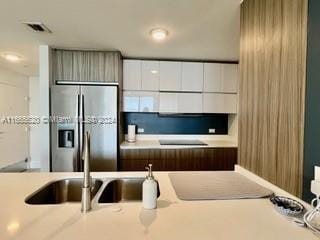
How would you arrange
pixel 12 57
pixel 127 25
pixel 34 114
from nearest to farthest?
pixel 127 25
pixel 12 57
pixel 34 114

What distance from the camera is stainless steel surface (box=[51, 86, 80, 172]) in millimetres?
2857

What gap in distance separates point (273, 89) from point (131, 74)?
2.39m

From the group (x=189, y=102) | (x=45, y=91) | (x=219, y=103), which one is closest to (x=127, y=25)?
(x=45, y=91)

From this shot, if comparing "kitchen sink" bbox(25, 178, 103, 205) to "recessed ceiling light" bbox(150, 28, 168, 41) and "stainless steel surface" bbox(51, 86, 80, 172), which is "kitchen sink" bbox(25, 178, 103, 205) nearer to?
"stainless steel surface" bbox(51, 86, 80, 172)

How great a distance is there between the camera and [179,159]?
10.5ft

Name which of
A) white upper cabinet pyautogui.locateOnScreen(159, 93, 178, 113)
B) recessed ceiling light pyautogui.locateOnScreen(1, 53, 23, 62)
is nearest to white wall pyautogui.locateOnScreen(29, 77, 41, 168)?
recessed ceiling light pyautogui.locateOnScreen(1, 53, 23, 62)

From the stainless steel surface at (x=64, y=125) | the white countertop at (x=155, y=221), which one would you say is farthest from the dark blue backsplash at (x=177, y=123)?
the white countertop at (x=155, y=221)

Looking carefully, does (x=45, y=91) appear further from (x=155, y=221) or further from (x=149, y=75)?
(x=155, y=221)

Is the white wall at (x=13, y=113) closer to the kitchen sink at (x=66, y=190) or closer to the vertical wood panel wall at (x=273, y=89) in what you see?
the kitchen sink at (x=66, y=190)

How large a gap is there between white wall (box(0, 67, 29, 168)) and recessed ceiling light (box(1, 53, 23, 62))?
0.96m

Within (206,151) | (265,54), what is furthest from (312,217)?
(206,151)

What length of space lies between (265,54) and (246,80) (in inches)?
11.1

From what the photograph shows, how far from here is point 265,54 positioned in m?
1.46

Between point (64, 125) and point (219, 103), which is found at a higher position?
point (219, 103)
